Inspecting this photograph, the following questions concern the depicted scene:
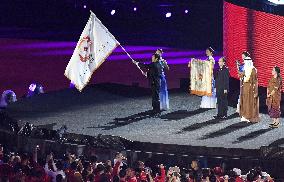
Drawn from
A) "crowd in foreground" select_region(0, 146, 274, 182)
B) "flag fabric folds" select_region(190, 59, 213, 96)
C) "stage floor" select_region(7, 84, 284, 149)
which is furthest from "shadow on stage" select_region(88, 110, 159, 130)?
"crowd in foreground" select_region(0, 146, 274, 182)

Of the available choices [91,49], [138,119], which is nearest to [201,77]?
[138,119]

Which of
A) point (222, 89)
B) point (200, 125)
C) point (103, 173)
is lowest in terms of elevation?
point (103, 173)

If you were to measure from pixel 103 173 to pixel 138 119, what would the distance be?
220 inches

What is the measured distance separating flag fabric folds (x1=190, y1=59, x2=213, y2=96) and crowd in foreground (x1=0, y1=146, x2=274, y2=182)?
4520mm

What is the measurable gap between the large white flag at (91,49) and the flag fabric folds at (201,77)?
2548 millimetres

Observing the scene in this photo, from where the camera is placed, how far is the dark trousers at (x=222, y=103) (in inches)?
595

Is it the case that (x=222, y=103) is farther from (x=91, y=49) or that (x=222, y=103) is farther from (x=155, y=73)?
(x=91, y=49)

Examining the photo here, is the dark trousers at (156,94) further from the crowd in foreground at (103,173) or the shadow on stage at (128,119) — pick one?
the crowd in foreground at (103,173)

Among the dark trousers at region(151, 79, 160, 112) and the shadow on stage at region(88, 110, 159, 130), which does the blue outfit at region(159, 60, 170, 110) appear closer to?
the dark trousers at region(151, 79, 160, 112)

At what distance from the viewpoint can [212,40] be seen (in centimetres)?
2244

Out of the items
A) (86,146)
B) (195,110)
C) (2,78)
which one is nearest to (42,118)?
(86,146)

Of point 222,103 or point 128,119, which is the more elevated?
point 222,103

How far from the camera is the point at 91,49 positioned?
14.9m

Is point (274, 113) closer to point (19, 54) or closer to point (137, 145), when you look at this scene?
point (137, 145)
